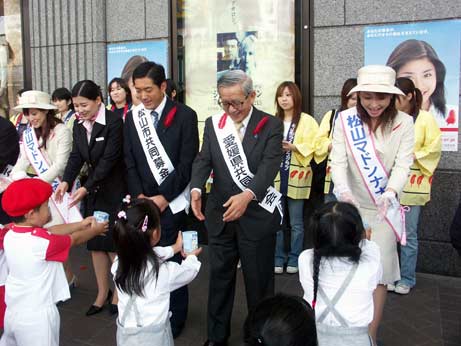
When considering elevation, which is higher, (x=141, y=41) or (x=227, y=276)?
(x=141, y=41)

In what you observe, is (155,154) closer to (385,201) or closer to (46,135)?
(46,135)

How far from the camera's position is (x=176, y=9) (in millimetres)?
6398

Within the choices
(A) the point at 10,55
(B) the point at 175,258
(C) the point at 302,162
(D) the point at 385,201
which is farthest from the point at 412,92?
(A) the point at 10,55

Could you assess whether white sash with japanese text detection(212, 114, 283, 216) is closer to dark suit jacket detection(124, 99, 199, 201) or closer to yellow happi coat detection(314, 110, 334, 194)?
dark suit jacket detection(124, 99, 199, 201)

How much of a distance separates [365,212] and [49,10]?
215 inches

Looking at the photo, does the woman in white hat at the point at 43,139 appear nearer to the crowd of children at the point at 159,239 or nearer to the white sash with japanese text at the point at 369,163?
the crowd of children at the point at 159,239

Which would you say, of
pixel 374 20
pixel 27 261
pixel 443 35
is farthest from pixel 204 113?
pixel 27 261

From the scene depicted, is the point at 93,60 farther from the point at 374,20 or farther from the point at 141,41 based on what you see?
the point at 374,20

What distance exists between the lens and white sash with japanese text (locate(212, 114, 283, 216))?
3.31 meters

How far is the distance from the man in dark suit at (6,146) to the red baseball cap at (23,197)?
3.66 ft

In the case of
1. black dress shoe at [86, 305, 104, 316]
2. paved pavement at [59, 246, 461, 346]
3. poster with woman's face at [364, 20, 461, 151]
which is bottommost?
paved pavement at [59, 246, 461, 346]

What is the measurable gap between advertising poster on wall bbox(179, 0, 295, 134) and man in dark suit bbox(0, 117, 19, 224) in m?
2.91

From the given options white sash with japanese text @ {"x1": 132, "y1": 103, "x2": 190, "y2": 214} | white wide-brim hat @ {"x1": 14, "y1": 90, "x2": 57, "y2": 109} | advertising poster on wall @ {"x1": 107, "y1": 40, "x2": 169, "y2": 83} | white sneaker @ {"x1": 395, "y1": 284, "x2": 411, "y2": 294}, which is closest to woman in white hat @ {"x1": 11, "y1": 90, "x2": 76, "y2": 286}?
white wide-brim hat @ {"x1": 14, "y1": 90, "x2": 57, "y2": 109}

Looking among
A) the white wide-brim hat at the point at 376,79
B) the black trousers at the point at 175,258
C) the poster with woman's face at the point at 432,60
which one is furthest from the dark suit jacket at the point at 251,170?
the poster with woman's face at the point at 432,60
